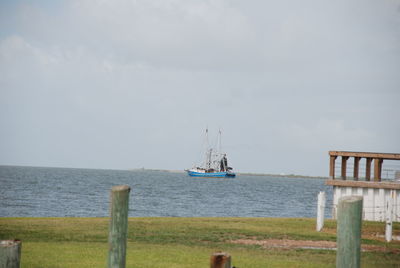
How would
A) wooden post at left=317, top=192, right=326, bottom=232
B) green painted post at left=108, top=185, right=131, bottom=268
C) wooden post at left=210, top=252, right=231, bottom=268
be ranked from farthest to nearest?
wooden post at left=317, top=192, right=326, bottom=232 < green painted post at left=108, top=185, right=131, bottom=268 < wooden post at left=210, top=252, right=231, bottom=268

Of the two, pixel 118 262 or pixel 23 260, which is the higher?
pixel 118 262

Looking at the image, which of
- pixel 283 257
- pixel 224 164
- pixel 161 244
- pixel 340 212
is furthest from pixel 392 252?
pixel 224 164

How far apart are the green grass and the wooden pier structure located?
Result: 192cm

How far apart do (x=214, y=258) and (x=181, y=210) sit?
1971 inches

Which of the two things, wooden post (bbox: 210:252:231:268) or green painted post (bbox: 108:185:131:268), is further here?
green painted post (bbox: 108:185:131:268)

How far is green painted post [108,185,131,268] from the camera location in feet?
21.5

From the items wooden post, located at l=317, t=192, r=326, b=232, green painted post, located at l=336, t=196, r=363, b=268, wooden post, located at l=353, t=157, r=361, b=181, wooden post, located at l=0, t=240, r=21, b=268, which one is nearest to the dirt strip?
wooden post, located at l=317, t=192, r=326, b=232

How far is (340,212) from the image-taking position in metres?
5.90

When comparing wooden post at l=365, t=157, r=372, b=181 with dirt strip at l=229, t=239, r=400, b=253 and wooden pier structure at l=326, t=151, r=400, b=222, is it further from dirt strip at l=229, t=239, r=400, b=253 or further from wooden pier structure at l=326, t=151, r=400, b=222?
dirt strip at l=229, t=239, r=400, b=253

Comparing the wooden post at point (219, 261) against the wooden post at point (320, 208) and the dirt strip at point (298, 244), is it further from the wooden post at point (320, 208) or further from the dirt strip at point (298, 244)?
the wooden post at point (320, 208)

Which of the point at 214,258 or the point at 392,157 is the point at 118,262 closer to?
the point at 214,258

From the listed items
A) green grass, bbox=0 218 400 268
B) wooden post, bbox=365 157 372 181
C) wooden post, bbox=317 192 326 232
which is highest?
wooden post, bbox=365 157 372 181

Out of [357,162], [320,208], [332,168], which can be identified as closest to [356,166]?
[357,162]

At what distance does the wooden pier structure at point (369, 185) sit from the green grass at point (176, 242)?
75.6 inches
